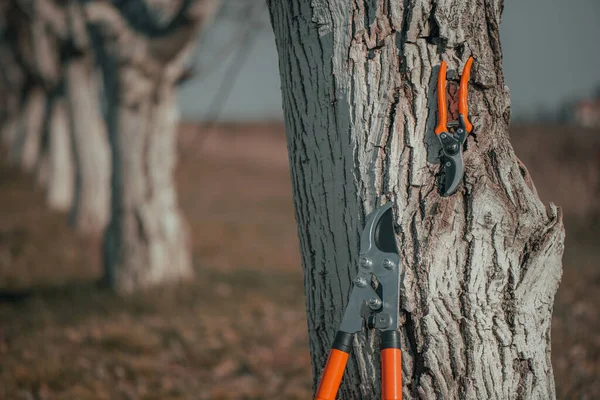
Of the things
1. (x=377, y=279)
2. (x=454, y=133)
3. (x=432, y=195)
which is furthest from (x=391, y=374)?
(x=454, y=133)

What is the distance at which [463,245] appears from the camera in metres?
1.74

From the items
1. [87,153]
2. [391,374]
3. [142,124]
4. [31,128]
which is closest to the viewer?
[391,374]

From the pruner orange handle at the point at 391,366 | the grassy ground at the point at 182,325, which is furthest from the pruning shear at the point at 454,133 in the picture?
the grassy ground at the point at 182,325

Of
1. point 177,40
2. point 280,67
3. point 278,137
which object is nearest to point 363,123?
point 280,67

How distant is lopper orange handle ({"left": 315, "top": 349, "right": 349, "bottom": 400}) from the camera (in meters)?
1.68

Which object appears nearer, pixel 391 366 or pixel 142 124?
pixel 391 366

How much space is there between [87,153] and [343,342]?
32.1ft

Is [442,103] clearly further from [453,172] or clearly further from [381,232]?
[381,232]

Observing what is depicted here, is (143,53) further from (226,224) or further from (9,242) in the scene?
(226,224)

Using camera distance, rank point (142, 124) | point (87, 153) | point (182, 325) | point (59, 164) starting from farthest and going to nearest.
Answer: point (59, 164) < point (87, 153) < point (142, 124) < point (182, 325)

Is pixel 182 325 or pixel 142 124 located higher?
pixel 142 124

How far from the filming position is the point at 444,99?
170cm

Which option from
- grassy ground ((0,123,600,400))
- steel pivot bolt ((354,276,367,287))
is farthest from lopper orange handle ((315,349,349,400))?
grassy ground ((0,123,600,400))

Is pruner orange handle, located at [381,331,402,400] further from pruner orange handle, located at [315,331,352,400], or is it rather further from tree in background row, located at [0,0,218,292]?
tree in background row, located at [0,0,218,292]
